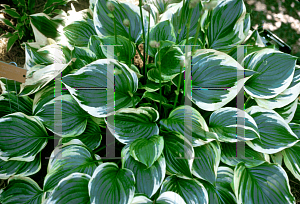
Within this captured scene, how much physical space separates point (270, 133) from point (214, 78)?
377 millimetres

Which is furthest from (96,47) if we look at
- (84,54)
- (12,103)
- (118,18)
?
(12,103)

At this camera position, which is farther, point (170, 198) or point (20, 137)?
point (20, 137)

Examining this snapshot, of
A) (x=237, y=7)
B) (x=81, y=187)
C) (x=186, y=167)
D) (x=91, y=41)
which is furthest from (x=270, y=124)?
(x=91, y=41)

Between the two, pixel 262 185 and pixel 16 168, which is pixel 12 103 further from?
pixel 262 185

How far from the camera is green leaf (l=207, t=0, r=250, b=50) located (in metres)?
1.13

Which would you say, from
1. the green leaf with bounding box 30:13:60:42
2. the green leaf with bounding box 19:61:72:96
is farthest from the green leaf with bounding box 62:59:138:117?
the green leaf with bounding box 30:13:60:42

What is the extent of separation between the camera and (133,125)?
0.94 meters

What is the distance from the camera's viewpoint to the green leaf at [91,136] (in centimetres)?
105

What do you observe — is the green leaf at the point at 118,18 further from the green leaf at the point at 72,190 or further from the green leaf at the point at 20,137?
the green leaf at the point at 72,190

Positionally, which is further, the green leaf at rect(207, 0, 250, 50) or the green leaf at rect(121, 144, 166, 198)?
the green leaf at rect(207, 0, 250, 50)

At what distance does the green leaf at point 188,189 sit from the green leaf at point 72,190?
0.32m

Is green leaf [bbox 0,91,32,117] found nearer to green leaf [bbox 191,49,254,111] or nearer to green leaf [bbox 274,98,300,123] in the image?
green leaf [bbox 191,49,254,111]

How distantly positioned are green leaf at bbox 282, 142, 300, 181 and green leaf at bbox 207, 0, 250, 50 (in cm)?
62

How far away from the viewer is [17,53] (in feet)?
5.26
